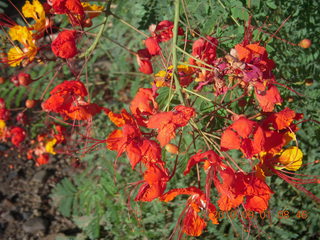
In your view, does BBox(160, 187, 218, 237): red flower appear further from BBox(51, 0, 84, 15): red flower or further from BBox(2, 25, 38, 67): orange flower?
BBox(2, 25, 38, 67): orange flower

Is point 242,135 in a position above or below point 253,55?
below

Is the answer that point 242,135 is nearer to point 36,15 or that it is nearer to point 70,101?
point 70,101

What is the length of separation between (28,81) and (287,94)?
5.62 ft

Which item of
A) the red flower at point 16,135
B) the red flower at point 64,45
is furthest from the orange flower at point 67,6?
the red flower at point 16,135

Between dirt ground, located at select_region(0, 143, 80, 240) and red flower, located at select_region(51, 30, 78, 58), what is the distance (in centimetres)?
207

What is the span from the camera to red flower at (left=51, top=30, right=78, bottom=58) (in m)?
1.76

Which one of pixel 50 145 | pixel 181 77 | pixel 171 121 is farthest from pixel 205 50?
pixel 50 145

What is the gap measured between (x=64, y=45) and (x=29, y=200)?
2.64 meters

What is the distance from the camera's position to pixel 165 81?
177cm

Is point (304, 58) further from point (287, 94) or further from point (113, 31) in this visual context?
point (113, 31)

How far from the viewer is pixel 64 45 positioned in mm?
1773

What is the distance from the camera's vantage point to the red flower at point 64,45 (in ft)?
5.79

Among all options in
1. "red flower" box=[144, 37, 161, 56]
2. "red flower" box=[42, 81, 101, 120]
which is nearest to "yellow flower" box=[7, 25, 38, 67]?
"red flower" box=[42, 81, 101, 120]

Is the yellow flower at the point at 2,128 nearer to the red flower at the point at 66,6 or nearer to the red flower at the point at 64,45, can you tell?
the red flower at the point at 64,45
